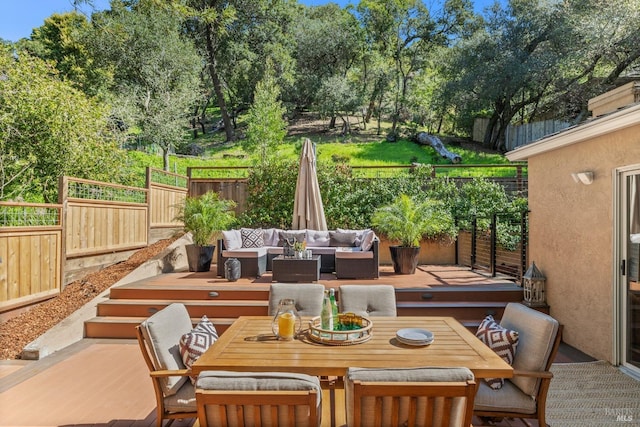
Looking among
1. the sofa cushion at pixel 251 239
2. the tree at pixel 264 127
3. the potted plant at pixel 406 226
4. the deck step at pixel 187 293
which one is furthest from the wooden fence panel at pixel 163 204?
the potted plant at pixel 406 226

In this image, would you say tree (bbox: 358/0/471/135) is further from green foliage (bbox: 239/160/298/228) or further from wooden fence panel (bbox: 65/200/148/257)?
wooden fence panel (bbox: 65/200/148/257)

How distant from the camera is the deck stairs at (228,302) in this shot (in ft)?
18.0

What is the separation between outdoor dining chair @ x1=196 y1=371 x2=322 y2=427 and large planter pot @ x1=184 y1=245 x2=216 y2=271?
21.4 ft

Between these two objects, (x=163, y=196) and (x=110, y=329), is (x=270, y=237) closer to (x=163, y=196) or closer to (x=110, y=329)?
(x=163, y=196)

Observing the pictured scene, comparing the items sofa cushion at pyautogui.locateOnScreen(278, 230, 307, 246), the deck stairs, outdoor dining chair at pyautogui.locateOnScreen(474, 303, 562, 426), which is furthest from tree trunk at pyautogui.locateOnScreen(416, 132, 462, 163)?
outdoor dining chair at pyautogui.locateOnScreen(474, 303, 562, 426)

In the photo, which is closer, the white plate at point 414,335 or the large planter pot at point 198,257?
the white plate at point 414,335

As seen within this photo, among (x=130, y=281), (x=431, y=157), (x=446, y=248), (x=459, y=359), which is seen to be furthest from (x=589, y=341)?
(x=431, y=157)

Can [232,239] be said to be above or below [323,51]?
below

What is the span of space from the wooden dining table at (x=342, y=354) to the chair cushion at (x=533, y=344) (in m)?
0.36

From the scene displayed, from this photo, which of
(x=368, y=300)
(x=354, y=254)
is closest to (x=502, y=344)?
(x=368, y=300)

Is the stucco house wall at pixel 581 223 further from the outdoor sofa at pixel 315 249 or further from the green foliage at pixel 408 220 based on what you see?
the outdoor sofa at pixel 315 249

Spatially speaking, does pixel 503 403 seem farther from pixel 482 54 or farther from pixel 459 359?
pixel 482 54

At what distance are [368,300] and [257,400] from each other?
2172mm

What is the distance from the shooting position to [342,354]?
7.80 ft
